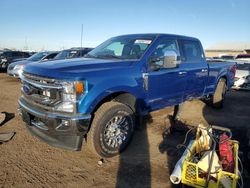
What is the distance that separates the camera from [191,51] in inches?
233

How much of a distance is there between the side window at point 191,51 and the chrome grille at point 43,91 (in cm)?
309

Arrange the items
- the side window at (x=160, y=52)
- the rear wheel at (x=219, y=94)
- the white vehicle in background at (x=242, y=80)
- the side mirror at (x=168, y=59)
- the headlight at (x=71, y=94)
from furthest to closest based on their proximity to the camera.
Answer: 1. the white vehicle in background at (x=242, y=80)
2. the rear wheel at (x=219, y=94)
3. the side window at (x=160, y=52)
4. the side mirror at (x=168, y=59)
5. the headlight at (x=71, y=94)

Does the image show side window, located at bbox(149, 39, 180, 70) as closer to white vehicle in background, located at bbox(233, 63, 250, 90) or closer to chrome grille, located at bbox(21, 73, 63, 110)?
chrome grille, located at bbox(21, 73, 63, 110)

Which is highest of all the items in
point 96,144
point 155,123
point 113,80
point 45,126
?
point 113,80

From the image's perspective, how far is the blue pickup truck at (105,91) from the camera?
3.46m

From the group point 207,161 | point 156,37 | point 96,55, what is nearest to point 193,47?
point 156,37

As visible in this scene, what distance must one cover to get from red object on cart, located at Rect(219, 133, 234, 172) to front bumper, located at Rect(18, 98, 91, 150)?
6.11 feet

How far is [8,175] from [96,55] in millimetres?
2720

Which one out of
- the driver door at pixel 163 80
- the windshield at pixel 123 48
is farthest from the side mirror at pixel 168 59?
the windshield at pixel 123 48

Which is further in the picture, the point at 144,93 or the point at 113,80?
the point at 144,93

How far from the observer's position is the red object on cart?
3.15m

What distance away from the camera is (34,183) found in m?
3.24

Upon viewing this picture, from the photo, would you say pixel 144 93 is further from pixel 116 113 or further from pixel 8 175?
pixel 8 175

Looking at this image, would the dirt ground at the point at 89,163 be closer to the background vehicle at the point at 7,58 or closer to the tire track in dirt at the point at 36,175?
the tire track in dirt at the point at 36,175
